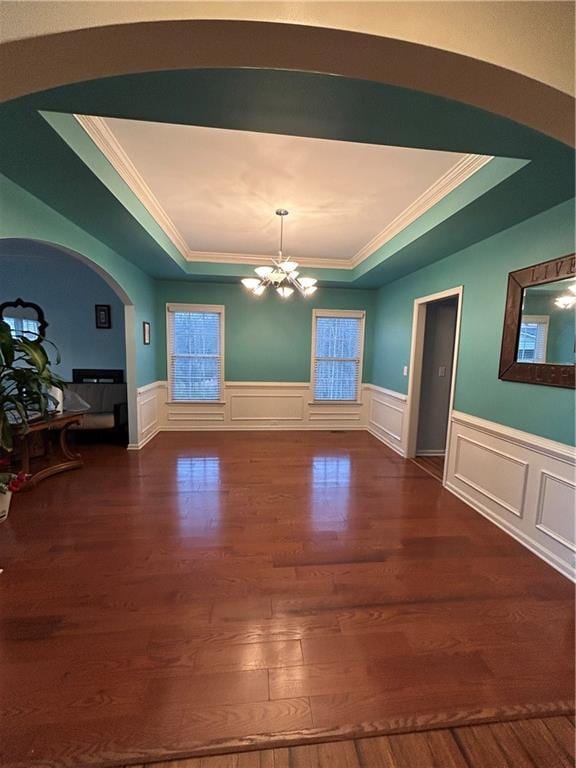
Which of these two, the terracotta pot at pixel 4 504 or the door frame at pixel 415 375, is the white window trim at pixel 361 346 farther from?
the terracotta pot at pixel 4 504

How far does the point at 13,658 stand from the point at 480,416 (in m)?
3.63

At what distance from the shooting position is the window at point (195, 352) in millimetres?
5262

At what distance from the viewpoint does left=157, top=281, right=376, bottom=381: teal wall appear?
5.23 metres

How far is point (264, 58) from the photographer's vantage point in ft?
3.00

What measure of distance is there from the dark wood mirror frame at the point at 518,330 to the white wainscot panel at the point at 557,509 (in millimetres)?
690

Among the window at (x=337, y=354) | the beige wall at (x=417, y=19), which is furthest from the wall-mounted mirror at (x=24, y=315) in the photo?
the beige wall at (x=417, y=19)

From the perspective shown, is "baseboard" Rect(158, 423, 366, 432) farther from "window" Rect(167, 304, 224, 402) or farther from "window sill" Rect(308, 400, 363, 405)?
"window" Rect(167, 304, 224, 402)

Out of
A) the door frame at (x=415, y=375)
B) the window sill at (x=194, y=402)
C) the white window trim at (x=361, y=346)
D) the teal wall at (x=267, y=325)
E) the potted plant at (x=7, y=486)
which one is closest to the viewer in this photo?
the potted plant at (x=7, y=486)

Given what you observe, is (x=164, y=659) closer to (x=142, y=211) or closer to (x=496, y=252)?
(x=142, y=211)

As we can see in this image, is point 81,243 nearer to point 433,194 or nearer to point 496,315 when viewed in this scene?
point 433,194

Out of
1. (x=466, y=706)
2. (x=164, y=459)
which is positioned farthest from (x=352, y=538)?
(x=164, y=459)

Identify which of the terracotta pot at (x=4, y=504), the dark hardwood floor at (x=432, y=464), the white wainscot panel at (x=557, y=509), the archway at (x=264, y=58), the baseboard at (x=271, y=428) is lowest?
the dark hardwood floor at (x=432, y=464)

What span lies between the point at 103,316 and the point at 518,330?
20.3ft

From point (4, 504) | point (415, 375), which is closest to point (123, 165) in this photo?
point (4, 504)
